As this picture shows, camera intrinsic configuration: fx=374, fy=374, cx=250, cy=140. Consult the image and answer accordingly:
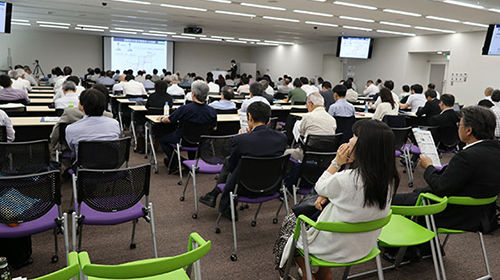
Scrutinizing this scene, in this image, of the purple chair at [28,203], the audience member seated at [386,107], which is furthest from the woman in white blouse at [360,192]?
A: the audience member seated at [386,107]

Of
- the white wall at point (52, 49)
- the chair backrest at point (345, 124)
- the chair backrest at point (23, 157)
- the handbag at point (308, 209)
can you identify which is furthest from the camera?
the white wall at point (52, 49)

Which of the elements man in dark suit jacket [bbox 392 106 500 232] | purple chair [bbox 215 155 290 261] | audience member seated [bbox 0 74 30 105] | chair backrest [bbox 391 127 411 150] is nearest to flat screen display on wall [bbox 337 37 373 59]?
chair backrest [bbox 391 127 411 150]

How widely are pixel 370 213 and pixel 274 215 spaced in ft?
6.63

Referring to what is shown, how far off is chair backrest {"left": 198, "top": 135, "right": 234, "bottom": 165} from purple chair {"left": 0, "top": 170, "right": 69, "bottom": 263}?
154 cm

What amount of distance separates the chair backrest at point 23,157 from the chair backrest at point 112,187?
1032mm

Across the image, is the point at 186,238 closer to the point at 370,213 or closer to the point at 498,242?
the point at 370,213

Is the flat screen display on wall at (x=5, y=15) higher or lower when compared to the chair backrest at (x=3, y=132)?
higher

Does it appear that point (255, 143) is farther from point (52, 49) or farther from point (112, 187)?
point (52, 49)

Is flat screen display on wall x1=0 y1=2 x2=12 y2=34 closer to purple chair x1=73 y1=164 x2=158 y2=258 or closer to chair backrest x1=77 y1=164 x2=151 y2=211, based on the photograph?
purple chair x1=73 y1=164 x2=158 y2=258

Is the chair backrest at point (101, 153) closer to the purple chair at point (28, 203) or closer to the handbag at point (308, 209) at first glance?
the purple chair at point (28, 203)

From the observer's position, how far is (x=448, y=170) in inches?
98.9

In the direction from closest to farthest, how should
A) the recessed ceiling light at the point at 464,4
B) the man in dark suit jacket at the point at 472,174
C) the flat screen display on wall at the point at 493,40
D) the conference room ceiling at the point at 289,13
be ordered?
the man in dark suit jacket at the point at 472,174 → the recessed ceiling light at the point at 464,4 → the conference room ceiling at the point at 289,13 → the flat screen display on wall at the point at 493,40

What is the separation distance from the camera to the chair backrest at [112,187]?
244cm

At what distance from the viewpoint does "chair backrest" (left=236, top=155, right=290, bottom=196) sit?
2.99 meters
